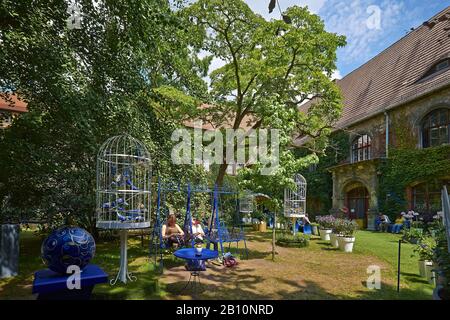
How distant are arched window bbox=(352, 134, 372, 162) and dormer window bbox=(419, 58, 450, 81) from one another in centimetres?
490

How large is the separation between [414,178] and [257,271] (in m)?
12.7

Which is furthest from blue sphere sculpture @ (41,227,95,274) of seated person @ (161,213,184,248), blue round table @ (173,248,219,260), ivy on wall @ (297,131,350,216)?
ivy on wall @ (297,131,350,216)

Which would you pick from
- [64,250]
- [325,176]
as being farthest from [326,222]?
[64,250]

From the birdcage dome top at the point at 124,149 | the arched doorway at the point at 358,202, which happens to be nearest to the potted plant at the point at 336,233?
the birdcage dome top at the point at 124,149

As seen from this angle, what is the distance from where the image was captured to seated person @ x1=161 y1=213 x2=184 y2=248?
27.1 ft

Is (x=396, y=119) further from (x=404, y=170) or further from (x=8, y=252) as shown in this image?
(x=8, y=252)

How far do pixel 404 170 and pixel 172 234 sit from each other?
1424 cm

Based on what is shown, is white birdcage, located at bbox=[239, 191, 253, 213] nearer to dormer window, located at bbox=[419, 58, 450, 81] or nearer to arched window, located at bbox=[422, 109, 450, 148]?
arched window, located at bbox=[422, 109, 450, 148]

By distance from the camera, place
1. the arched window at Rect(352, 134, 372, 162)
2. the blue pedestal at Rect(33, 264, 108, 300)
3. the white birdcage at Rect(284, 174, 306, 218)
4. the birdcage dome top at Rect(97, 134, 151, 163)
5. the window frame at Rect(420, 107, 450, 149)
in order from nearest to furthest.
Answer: the blue pedestal at Rect(33, 264, 108, 300)
the birdcage dome top at Rect(97, 134, 151, 163)
the white birdcage at Rect(284, 174, 306, 218)
the window frame at Rect(420, 107, 450, 149)
the arched window at Rect(352, 134, 372, 162)

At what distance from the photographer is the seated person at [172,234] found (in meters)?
8.27

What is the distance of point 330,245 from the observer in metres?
12.2

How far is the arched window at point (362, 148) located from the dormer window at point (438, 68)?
4.90 m

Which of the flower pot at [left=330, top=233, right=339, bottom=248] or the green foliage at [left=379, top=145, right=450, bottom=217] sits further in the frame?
the green foliage at [left=379, top=145, right=450, bottom=217]
